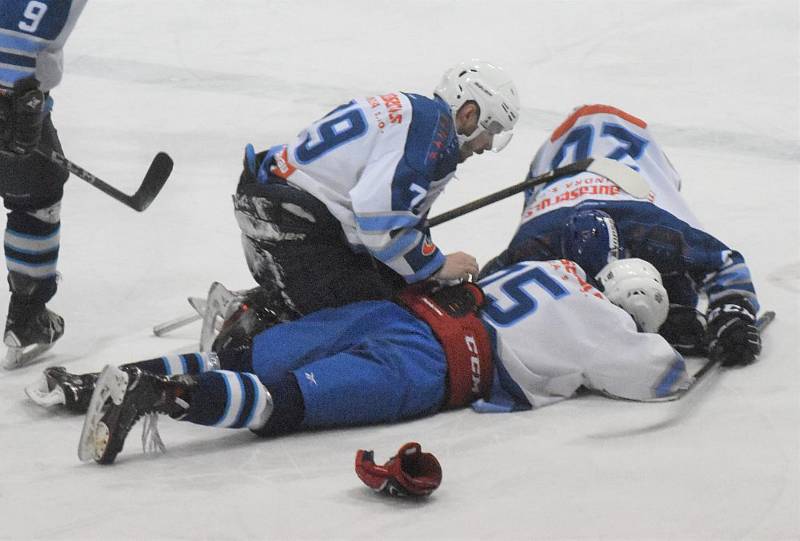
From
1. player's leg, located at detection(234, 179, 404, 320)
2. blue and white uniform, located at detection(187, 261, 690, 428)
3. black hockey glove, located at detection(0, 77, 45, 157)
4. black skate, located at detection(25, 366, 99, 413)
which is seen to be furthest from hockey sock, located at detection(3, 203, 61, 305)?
blue and white uniform, located at detection(187, 261, 690, 428)

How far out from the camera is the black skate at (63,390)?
9.57 feet

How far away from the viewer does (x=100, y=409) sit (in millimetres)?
2537

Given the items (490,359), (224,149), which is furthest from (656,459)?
(224,149)

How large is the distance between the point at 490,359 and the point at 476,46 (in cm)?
343

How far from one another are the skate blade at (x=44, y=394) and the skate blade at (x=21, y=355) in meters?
0.30

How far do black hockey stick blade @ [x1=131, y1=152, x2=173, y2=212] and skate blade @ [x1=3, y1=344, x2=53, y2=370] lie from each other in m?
0.46

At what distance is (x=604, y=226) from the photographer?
134 inches

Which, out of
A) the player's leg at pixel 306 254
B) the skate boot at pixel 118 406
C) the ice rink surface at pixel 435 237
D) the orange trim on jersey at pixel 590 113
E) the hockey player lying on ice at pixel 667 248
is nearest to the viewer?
the ice rink surface at pixel 435 237

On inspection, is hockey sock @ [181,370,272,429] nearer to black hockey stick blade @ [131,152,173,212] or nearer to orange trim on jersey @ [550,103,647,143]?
black hockey stick blade @ [131,152,173,212]

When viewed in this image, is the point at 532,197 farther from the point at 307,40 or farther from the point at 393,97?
the point at 307,40

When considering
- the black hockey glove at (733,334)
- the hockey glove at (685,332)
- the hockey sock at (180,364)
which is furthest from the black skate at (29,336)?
the black hockey glove at (733,334)

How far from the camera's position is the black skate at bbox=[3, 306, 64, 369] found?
3330 mm

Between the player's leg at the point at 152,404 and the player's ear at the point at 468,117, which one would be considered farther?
the player's ear at the point at 468,117

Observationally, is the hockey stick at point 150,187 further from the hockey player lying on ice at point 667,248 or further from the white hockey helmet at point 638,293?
the white hockey helmet at point 638,293
